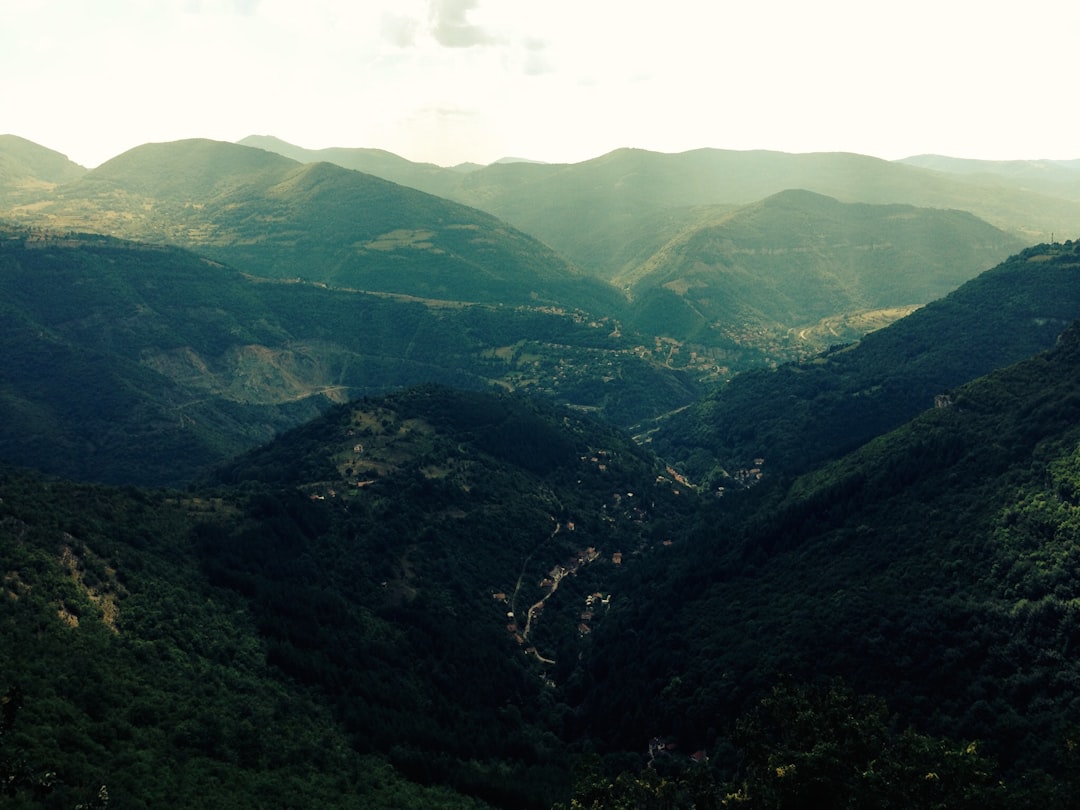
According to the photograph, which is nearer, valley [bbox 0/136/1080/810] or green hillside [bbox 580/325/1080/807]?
valley [bbox 0/136/1080/810]

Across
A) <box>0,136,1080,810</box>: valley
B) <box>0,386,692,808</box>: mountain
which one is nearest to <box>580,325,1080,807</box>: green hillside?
<box>0,136,1080,810</box>: valley

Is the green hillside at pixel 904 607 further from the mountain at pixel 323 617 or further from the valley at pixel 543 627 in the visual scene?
the mountain at pixel 323 617

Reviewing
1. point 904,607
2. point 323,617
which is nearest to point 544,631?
point 323,617

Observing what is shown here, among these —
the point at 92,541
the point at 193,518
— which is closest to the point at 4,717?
the point at 92,541

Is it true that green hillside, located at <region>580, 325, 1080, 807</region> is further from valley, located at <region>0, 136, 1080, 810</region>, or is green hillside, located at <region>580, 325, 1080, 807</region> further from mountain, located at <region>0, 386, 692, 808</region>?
Result: mountain, located at <region>0, 386, 692, 808</region>

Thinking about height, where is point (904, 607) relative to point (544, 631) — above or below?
above

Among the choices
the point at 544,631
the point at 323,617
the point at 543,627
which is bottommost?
the point at 544,631

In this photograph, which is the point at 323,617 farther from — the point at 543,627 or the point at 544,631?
the point at 543,627

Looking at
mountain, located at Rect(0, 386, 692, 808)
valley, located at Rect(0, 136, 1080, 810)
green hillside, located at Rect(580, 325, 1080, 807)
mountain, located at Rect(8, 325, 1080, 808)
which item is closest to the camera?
valley, located at Rect(0, 136, 1080, 810)

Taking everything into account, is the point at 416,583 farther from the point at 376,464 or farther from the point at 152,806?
the point at 152,806

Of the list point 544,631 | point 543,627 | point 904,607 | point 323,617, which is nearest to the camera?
point 904,607

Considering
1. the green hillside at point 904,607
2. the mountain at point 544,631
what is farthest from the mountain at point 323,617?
the green hillside at point 904,607

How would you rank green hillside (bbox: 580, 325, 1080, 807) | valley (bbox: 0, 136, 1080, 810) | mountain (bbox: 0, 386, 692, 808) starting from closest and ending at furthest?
valley (bbox: 0, 136, 1080, 810)
mountain (bbox: 0, 386, 692, 808)
green hillside (bbox: 580, 325, 1080, 807)
